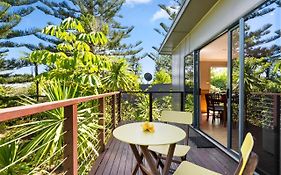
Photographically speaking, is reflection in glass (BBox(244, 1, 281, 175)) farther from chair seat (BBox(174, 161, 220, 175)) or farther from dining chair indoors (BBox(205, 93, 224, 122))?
dining chair indoors (BBox(205, 93, 224, 122))

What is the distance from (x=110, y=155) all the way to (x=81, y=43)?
2.55m

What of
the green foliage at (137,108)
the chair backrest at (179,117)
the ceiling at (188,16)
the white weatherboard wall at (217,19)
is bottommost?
the green foliage at (137,108)

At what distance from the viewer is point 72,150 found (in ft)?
6.93

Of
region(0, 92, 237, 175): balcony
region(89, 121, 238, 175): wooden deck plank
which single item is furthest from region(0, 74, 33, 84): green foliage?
region(89, 121, 238, 175): wooden deck plank

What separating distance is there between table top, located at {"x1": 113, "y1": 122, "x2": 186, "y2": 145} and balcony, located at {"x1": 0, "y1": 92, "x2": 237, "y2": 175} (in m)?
0.44

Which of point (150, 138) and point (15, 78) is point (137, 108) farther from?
point (15, 78)

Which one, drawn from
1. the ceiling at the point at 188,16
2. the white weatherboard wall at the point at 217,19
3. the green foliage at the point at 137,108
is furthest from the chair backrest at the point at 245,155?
the green foliage at the point at 137,108

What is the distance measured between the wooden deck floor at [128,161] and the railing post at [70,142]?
0.98 meters

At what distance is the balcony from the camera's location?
188cm

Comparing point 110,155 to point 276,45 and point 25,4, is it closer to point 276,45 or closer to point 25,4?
point 276,45

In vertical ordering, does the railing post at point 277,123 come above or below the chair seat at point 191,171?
above

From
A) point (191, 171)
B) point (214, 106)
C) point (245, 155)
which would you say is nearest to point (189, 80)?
point (214, 106)

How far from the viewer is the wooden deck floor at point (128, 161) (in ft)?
10.4

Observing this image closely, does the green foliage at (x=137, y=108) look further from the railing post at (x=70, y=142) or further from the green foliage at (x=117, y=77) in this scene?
the railing post at (x=70, y=142)
